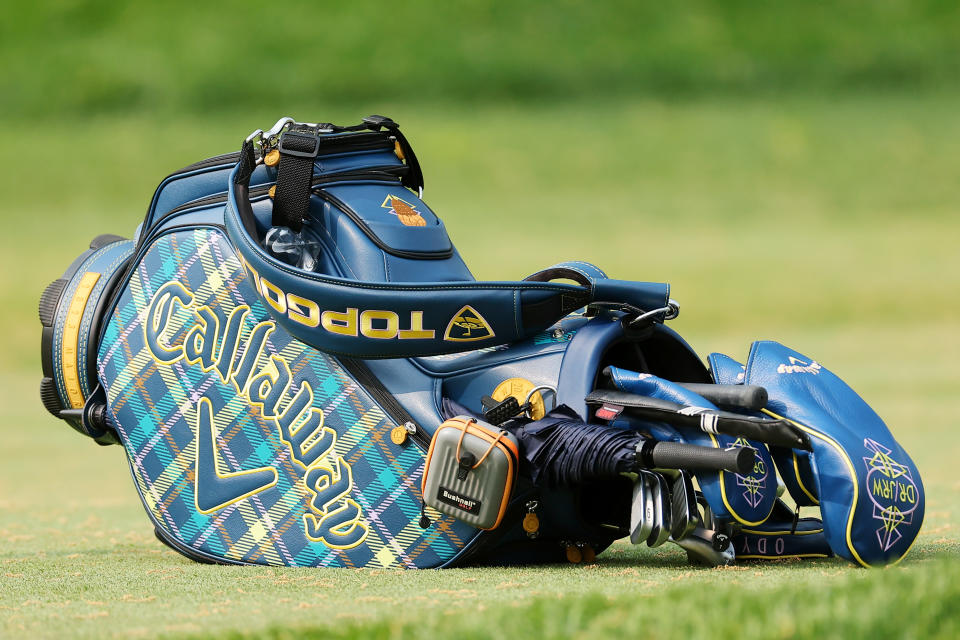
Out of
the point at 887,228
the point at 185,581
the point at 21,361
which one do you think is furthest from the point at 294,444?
the point at 887,228

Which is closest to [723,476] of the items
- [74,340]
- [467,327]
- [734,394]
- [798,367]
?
[734,394]

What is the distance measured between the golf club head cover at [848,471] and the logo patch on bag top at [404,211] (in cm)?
117

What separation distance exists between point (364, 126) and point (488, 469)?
150 cm

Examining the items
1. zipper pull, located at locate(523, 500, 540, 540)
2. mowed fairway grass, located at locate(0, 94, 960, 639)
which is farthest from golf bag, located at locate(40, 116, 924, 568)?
mowed fairway grass, located at locate(0, 94, 960, 639)

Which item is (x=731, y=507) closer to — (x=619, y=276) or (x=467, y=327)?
(x=467, y=327)

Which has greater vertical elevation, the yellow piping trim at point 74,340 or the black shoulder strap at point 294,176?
the black shoulder strap at point 294,176

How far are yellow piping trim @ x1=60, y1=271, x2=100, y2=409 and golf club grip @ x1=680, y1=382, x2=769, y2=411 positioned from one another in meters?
2.07

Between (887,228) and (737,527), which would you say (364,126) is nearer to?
(737,527)

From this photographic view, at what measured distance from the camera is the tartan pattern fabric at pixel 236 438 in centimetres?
379

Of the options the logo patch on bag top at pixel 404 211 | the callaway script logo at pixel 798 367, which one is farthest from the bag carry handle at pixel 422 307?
the logo patch on bag top at pixel 404 211

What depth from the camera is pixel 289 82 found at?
3288 cm

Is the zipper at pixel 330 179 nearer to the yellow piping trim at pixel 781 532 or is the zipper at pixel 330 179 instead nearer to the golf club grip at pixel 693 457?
the golf club grip at pixel 693 457

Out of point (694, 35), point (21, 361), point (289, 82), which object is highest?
point (694, 35)

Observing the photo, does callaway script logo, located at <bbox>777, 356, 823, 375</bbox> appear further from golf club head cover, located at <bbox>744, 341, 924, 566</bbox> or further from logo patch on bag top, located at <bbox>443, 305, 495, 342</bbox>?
logo patch on bag top, located at <bbox>443, 305, 495, 342</bbox>
